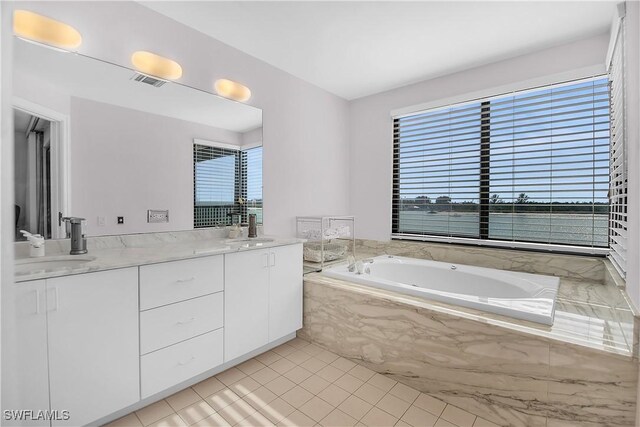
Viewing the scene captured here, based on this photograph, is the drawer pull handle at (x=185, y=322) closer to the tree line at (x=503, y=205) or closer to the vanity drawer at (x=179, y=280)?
the vanity drawer at (x=179, y=280)

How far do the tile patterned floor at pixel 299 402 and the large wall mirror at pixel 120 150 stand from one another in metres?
1.11

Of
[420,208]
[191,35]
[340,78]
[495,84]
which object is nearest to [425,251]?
[420,208]

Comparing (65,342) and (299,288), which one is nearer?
(65,342)

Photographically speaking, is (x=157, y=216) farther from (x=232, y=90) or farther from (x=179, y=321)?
(x=232, y=90)

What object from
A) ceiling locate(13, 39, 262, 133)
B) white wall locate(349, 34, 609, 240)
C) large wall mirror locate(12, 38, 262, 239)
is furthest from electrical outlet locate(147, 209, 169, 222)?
white wall locate(349, 34, 609, 240)

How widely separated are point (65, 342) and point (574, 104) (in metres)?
3.62

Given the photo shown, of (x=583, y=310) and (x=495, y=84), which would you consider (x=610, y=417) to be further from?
(x=495, y=84)

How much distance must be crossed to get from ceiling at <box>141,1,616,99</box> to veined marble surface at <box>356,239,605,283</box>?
1714mm

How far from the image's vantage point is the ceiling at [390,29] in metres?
1.93

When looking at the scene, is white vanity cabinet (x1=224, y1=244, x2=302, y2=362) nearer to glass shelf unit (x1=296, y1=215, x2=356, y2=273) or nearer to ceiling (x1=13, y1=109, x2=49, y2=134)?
glass shelf unit (x1=296, y1=215, x2=356, y2=273)

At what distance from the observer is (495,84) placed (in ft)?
8.69

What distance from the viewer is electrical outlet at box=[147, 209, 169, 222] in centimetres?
200

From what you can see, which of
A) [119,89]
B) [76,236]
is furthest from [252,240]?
[119,89]

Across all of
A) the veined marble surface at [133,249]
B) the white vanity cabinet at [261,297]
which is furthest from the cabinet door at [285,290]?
the veined marble surface at [133,249]
